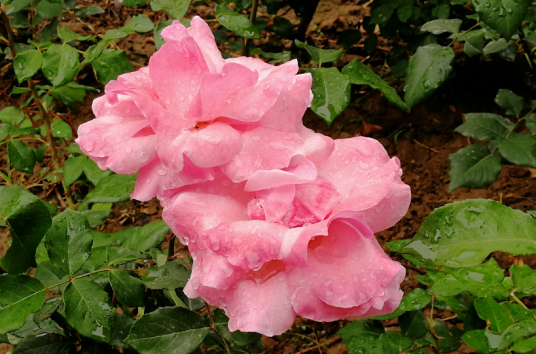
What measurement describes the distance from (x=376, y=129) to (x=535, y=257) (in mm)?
867

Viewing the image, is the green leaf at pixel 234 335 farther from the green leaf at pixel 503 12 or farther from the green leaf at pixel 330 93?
the green leaf at pixel 503 12

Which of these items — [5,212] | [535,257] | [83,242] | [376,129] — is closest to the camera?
[5,212]

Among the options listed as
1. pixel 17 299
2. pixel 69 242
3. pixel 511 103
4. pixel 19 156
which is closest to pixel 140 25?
pixel 69 242

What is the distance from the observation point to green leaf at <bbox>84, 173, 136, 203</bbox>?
33.9 inches

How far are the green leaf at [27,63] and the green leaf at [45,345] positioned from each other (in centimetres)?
54

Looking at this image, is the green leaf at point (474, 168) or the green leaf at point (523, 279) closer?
the green leaf at point (523, 279)

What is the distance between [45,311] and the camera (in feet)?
2.59

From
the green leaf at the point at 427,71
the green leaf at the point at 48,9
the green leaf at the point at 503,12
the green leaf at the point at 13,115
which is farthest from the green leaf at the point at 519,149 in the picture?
the green leaf at the point at 13,115

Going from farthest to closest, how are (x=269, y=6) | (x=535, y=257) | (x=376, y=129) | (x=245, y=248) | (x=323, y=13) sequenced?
1. (x=323, y=13)
2. (x=376, y=129)
3. (x=269, y=6)
4. (x=535, y=257)
5. (x=245, y=248)

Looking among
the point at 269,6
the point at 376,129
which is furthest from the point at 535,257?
the point at 269,6

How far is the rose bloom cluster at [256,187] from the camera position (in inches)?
16.6

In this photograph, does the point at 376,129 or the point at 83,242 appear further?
the point at 376,129

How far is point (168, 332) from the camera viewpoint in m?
0.69

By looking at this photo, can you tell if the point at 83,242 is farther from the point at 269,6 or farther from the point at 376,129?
the point at 376,129
